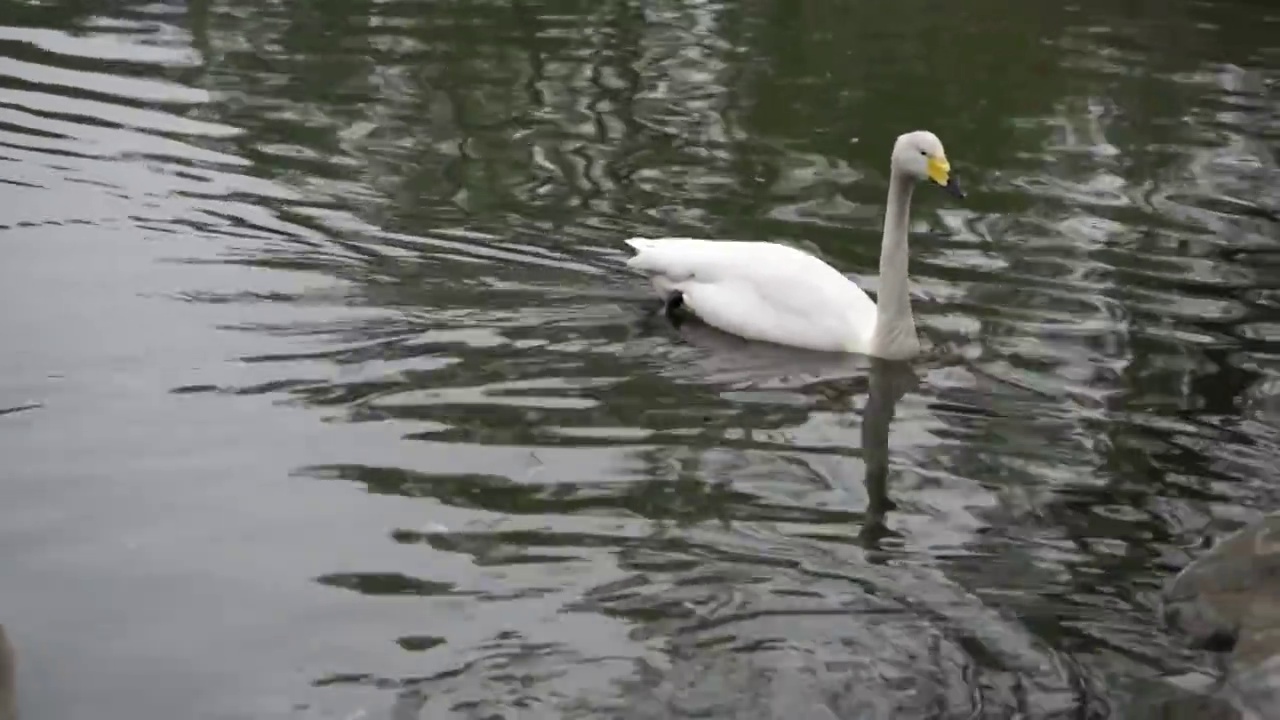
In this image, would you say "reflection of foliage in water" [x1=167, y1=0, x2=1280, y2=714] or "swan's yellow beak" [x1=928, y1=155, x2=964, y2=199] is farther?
"swan's yellow beak" [x1=928, y1=155, x2=964, y2=199]

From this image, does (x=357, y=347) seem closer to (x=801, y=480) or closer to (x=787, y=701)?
(x=801, y=480)

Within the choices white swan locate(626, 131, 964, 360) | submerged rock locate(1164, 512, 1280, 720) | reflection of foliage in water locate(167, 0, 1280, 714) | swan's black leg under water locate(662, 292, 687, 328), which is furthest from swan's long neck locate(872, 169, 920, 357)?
submerged rock locate(1164, 512, 1280, 720)

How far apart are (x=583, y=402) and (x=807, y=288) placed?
177 centimetres

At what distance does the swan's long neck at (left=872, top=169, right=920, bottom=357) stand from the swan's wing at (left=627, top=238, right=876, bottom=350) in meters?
0.13

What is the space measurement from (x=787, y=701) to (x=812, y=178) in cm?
792

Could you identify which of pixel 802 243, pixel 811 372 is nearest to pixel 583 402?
pixel 811 372

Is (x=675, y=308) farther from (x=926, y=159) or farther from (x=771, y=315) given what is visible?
(x=926, y=159)

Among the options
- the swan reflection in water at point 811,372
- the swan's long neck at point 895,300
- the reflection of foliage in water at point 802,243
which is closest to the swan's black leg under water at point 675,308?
the swan reflection in water at point 811,372

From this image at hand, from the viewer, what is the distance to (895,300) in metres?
9.89

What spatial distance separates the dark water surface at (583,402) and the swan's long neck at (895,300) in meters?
0.20

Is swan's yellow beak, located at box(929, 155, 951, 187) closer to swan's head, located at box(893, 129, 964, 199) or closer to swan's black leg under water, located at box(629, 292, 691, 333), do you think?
swan's head, located at box(893, 129, 964, 199)

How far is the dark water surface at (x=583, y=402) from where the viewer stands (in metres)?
6.39

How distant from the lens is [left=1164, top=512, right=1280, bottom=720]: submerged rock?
609cm

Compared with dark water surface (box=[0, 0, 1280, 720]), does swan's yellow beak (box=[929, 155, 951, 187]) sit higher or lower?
higher
